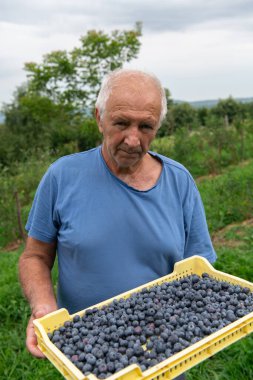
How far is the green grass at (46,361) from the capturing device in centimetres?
301

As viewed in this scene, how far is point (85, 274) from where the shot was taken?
194 centimetres

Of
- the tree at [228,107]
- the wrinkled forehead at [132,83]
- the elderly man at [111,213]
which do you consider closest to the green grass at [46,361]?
the elderly man at [111,213]

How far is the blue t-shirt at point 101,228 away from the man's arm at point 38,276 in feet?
0.22

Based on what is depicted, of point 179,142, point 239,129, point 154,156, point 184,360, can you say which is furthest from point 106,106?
point 239,129

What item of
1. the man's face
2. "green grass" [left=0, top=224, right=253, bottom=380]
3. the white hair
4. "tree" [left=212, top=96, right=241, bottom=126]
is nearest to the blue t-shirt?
the man's face

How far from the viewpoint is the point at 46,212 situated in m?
1.97

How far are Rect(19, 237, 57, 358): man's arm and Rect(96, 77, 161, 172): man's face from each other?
22.9 inches

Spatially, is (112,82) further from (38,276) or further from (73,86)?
(73,86)

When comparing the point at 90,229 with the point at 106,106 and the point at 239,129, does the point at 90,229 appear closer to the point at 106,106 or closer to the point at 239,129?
the point at 106,106

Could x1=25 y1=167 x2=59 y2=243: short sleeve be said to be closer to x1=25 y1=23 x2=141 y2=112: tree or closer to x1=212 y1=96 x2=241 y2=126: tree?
x1=25 y1=23 x2=141 y2=112: tree

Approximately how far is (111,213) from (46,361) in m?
1.93

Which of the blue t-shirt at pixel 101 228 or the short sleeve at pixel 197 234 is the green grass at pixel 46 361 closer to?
the short sleeve at pixel 197 234

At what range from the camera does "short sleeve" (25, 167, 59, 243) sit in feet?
6.45

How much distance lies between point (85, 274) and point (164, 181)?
581 millimetres
